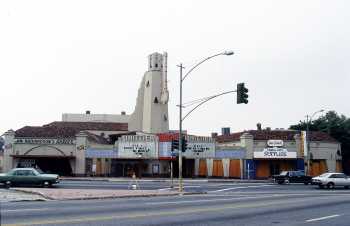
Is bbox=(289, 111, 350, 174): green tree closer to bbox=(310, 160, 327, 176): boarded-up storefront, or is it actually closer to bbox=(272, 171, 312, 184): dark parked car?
bbox=(310, 160, 327, 176): boarded-up storefront

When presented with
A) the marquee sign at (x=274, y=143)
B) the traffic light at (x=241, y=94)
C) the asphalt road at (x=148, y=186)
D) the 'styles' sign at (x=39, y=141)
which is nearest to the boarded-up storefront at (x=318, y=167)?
the marquee sign at (x=274, y=143)

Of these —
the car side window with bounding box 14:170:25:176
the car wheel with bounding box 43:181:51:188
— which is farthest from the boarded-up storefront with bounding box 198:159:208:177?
the car side window with bounding box 14:170:25:176

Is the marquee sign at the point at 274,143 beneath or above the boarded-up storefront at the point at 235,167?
above

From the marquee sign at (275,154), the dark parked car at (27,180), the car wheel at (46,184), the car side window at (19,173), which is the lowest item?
the car wheel at (46,184)

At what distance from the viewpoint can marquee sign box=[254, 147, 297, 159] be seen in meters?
60.6

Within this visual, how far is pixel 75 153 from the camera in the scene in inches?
2247

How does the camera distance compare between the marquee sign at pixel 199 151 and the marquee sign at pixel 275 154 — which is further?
the marquee sign at pixel 275 154

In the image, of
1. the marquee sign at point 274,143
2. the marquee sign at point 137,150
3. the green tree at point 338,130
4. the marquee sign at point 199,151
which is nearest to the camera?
the marquee sign at point 137,150

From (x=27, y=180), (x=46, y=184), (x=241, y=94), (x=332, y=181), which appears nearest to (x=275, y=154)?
(x=332, y=181)

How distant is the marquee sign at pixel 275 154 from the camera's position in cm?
6060

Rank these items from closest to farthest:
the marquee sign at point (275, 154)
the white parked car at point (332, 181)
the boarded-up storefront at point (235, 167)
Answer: the white parked car at point (332, 181)
the boarded-up storefront at point (235, 167)
the marquee sign at point (275, 154)

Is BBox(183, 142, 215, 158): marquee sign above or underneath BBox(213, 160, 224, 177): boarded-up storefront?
above

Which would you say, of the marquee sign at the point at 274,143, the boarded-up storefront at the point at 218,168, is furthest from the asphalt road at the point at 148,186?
the marquee sign at the point at 274,143

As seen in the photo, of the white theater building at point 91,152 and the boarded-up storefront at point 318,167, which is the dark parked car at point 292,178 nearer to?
the white theater building at point 91,152
